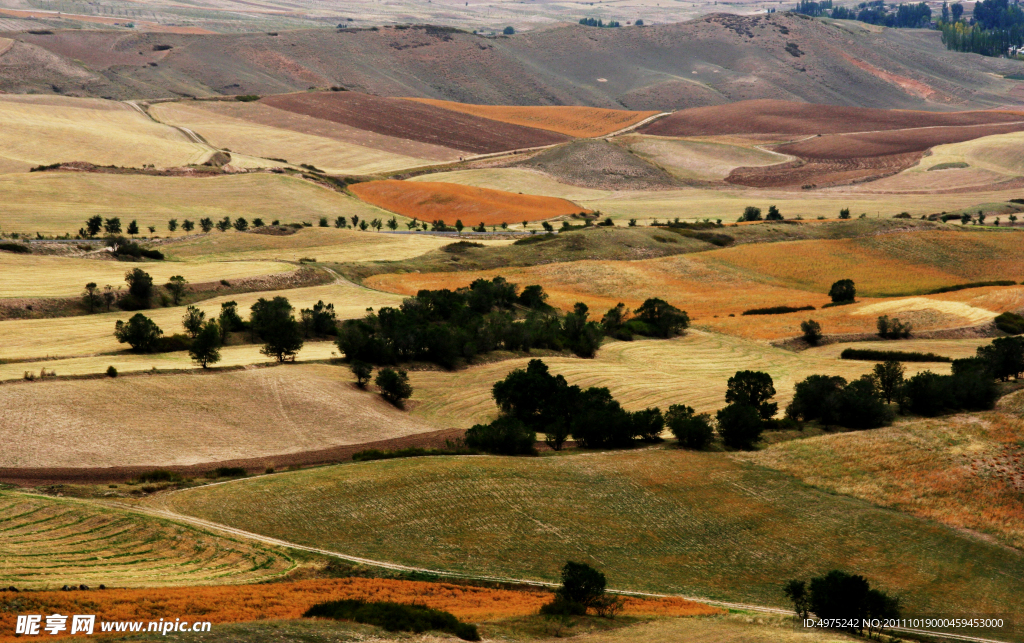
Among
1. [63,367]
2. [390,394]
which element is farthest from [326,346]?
[63,367]

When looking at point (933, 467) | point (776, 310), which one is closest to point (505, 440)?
point (933, 467)

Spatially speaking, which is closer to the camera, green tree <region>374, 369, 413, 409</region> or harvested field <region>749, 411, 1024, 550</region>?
harvested field <region>749, 411, 1024, 550</region>

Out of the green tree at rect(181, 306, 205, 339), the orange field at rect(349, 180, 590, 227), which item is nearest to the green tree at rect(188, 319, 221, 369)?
the green tree at rect(181, 306, 205, 339)

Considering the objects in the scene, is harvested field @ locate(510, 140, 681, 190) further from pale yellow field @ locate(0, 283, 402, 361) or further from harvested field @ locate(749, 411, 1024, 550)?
harvested field @ locate(749, 411, 1024, 550)

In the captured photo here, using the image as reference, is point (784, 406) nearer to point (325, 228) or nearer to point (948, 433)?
point (948, 433)

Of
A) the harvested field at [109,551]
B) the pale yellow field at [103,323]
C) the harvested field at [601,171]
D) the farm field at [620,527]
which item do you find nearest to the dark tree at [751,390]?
the farm field at [620,527]

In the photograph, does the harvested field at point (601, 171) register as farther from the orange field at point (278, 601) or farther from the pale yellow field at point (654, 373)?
the orange field at point (278, 601)
